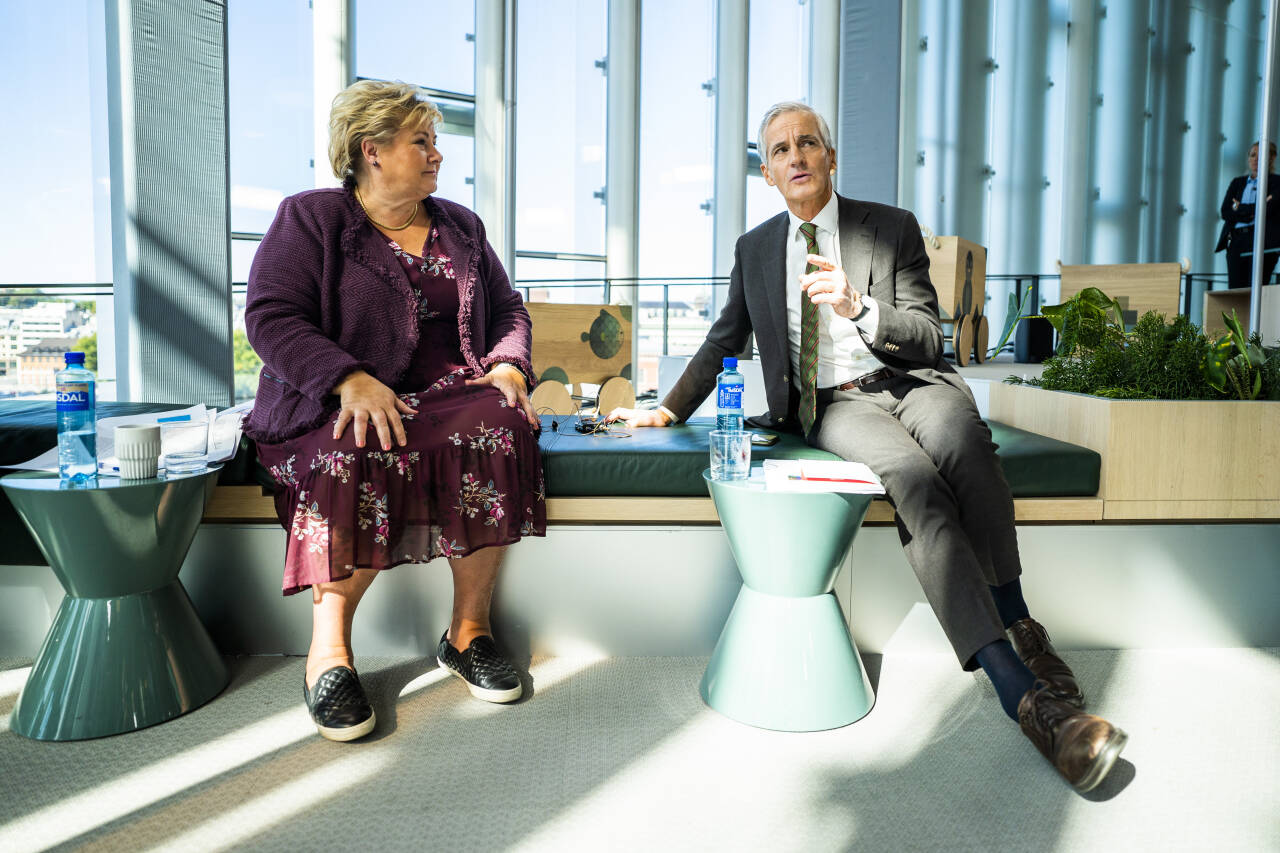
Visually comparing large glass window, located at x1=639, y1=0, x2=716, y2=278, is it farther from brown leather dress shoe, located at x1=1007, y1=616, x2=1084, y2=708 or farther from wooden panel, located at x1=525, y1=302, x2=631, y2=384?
brown leather dress shoe, located at x1=1007, y1=616, x2=1084, y2=708

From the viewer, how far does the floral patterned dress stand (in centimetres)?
151

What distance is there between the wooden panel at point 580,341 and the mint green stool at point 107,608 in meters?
2.72

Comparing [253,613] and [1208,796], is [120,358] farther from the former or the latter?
[1208,796]

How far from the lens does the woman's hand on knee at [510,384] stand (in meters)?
1.70

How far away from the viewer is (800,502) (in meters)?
1.45

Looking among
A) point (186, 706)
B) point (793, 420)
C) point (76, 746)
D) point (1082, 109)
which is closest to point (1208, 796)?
point (793, 420)

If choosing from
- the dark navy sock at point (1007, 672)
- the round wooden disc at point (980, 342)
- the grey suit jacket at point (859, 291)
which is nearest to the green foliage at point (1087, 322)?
the grey suit jacket at point (859, 291)

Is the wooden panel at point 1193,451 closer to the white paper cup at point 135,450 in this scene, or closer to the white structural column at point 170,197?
the white paper cup at point 135,450

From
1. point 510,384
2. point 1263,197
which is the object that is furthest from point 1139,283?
point 510,384

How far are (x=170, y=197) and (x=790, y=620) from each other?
3.09 m

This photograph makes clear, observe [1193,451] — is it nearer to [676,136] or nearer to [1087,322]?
[1087,322]

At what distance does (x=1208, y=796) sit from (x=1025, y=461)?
0.74 metres

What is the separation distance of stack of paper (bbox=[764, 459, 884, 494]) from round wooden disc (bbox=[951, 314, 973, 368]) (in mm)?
3415

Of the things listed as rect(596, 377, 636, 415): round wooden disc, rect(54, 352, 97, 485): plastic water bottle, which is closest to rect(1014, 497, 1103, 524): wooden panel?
rect(54, 352, 97, 485): plastic water bottle
